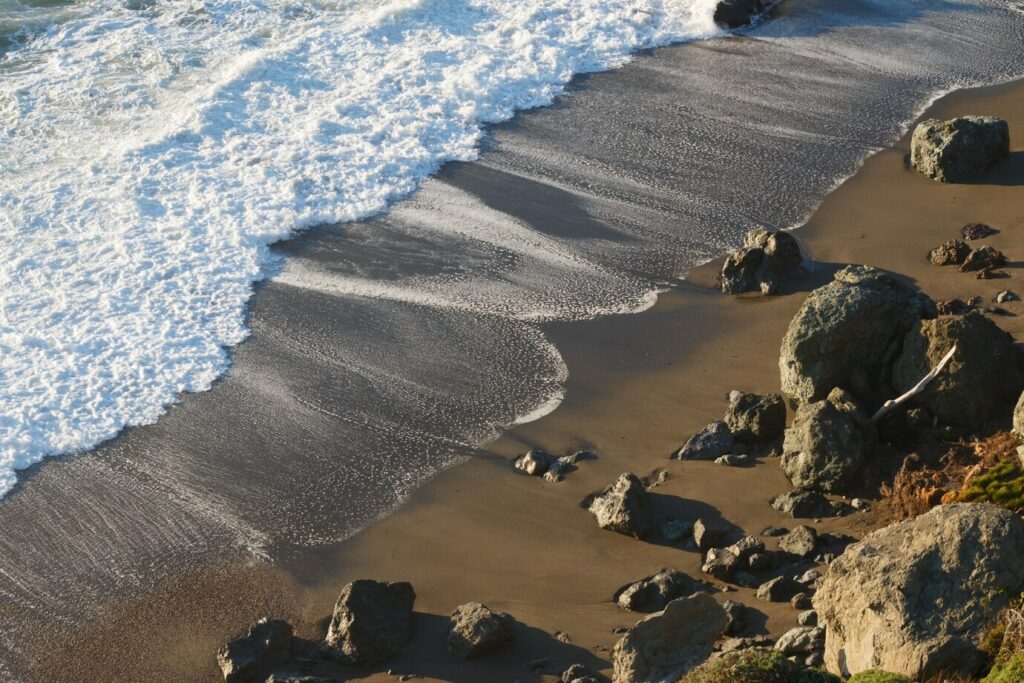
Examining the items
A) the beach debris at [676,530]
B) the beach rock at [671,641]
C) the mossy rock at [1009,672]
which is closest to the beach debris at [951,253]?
the beach debris at [676,530]

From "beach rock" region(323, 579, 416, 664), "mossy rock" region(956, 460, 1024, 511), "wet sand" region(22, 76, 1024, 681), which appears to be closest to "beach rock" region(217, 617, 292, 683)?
"wet sand" region(22, 76, 1024, 681)

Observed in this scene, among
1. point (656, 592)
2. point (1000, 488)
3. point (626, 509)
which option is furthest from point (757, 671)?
point (1000, 488)

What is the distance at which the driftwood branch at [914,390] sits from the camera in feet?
29.0

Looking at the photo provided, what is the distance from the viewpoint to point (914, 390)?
8852mm

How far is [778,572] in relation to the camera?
7836 millimetres

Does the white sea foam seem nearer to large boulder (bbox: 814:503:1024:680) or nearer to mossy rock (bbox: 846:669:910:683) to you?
large boulder (bbox: 814:503:1024:680)

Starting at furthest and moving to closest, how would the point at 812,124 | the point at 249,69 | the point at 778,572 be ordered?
1. the point at 249,69
2. the point at 812,124
3. the point at 778,572

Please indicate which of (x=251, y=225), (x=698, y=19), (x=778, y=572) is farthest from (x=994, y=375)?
(x=698, y=19)

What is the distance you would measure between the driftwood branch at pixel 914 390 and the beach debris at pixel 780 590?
77.7 inches

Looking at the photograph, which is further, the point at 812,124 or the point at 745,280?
the point at 812,124

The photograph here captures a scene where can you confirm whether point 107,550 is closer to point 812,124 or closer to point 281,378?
point 281,378

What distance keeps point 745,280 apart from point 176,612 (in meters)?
6.20

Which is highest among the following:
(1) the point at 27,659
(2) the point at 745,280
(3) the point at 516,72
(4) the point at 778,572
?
(3) the point at 516,72

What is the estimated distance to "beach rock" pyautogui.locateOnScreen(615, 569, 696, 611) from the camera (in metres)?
7.71
